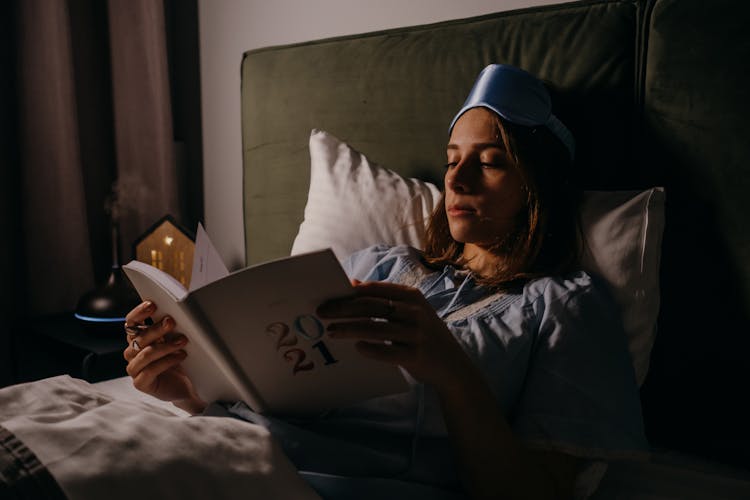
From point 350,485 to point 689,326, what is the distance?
0.66 meters

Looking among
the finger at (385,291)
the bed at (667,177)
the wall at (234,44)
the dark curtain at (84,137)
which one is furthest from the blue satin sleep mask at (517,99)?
the dark curtain at (84,137)

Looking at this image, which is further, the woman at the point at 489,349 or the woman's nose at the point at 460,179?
the woman's nose at the point at 460,179

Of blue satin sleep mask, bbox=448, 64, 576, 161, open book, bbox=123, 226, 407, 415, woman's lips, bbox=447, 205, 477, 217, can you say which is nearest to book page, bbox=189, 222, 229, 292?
open book, bbox=123, 226, 407, 415

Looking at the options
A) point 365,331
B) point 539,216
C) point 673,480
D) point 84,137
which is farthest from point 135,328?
point 84,137

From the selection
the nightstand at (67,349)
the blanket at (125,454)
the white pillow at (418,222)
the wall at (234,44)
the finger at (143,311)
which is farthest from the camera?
the wall at (234,44)

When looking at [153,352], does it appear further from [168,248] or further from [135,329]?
[168,248]

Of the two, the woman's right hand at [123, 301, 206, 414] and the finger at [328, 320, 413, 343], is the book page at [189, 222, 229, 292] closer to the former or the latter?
the woman's right hand at [123, 301, 206, 414]

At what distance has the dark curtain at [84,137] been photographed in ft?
6.53

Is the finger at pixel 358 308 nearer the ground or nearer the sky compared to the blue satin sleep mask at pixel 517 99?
nearer the ground

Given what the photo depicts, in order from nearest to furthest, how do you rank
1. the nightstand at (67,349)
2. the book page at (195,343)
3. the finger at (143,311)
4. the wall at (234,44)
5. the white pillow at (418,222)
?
the book page at (195,343) < the finger at (143,311) < the white pillow at (418,222) < the nightstand at (67,349) < the wall at (234,44)

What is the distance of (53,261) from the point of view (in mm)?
2068

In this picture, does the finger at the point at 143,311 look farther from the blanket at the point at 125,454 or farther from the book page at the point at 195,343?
the blanket at the point at 125,454

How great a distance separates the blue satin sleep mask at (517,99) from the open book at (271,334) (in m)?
0.52

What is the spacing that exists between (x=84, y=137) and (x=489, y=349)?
1832 mm
